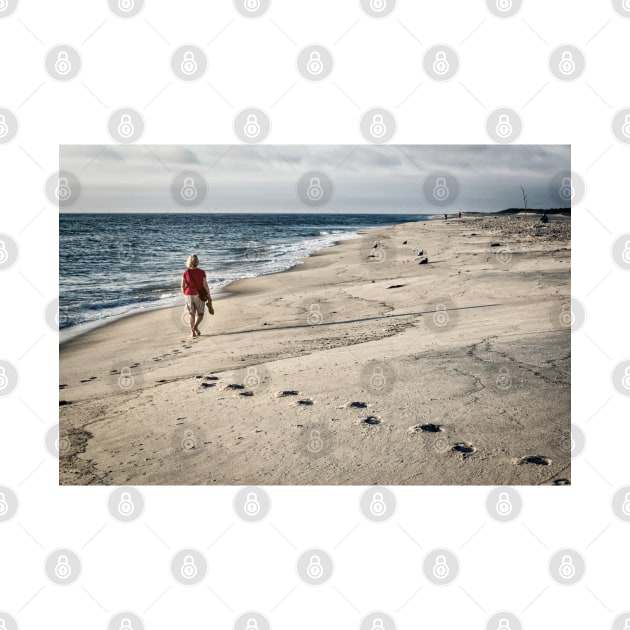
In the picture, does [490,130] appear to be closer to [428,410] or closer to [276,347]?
[428,410]

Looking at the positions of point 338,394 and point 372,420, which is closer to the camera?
point 372,420

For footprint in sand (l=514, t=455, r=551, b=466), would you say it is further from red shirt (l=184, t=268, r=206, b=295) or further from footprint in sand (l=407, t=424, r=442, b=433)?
red shirt (l=184, t=268, r=206, b=295)

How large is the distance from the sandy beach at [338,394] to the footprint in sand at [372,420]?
0.05 ft

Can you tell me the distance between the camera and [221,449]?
16.1 feet

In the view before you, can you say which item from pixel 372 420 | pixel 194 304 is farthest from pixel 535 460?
pixel 194 304

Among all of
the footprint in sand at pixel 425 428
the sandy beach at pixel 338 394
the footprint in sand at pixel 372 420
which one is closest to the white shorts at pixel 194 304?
the sandy beach at pixel 338 394

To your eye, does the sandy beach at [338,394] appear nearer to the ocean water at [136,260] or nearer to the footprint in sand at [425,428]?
the footprint in sand at [425,428]

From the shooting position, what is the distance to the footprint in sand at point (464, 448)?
186 inches

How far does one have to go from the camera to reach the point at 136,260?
51.2 feet

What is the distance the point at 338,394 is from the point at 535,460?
197 cm

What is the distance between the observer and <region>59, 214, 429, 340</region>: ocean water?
9.81 metres

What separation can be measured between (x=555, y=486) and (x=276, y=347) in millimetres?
3730

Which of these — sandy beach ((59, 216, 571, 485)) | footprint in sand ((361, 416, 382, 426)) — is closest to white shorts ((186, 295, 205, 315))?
sandy beach ((59, 216, 571, 485))

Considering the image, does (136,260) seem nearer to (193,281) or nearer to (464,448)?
(193,281)
